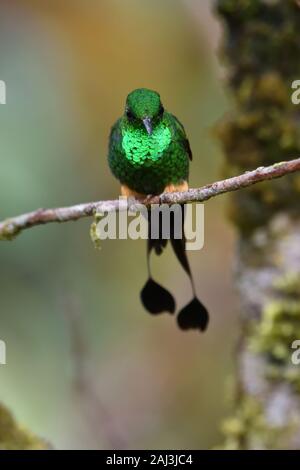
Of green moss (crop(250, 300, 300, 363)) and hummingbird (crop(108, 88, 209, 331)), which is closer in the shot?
hummingbird (crop(108, 88, 209, 331))

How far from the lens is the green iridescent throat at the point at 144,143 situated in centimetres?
287

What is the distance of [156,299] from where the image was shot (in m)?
2.89

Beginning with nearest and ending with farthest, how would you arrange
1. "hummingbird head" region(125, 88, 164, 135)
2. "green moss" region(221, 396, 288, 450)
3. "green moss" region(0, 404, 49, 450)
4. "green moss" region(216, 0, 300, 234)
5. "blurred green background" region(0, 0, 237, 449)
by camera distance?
"hummingbird head" region(125, 88, 164, 135) < "green moss" region(0, 404, 49, 450) < "green moss" region(221, 396, 288, 450) < "green moss" region(216, 0, 300, 234) < "blurred green background" region(0, 0, 237, 449)

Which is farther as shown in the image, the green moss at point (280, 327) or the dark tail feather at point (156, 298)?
the green moss at point (280, 327)

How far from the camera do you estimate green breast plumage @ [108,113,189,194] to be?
2.90 metres

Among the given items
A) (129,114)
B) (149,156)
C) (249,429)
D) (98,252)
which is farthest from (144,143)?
A: (98,252)

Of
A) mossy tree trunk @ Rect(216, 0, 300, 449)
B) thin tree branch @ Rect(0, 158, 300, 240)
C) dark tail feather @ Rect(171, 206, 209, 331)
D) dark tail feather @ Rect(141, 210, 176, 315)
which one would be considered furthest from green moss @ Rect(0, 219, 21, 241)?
mossy tree trunk @ Rect(216, 0, 300, 449)

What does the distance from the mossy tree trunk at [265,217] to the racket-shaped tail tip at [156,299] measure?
76 centimetres

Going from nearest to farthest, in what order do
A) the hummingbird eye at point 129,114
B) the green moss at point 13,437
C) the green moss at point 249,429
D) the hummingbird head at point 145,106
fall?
the hummingbird head at point 145,106 < the hummingbird eye at point 129,114 < the green moss at point 13,437 < the green moss at point 249,429

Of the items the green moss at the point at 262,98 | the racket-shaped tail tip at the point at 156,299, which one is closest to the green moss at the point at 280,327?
the green moss at the point at 262,98

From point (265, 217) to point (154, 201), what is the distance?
0.92 m

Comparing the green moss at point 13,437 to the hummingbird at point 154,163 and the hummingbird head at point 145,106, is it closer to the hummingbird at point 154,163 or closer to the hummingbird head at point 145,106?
the hummingbird at point 154,163

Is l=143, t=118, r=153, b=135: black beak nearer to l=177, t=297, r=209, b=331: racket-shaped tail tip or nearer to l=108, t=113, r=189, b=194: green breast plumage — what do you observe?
l=108, t=113, r=189, b=194: green breast plumage
